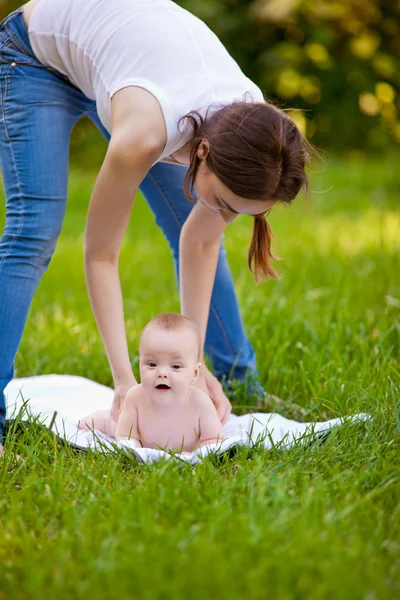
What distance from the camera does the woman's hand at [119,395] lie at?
218cm

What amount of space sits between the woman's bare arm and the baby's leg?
16 cm

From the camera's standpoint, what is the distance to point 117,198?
199cm

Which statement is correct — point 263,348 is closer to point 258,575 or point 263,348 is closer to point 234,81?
point 234,81

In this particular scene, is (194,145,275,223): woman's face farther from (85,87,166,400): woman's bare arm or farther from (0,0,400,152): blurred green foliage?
(0,0,400,152): blurred green foliage

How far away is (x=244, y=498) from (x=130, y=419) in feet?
1.80

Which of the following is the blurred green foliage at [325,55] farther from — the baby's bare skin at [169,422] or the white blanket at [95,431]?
the baby's bare skin at [169,422]

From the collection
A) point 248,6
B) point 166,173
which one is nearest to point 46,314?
point 166,173

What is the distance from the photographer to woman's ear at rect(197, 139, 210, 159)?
194 centimetres

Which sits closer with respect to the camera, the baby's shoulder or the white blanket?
the white blanket

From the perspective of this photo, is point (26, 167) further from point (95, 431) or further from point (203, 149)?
point (95, 431)

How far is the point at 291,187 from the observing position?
1998 mm

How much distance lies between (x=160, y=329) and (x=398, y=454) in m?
0.69

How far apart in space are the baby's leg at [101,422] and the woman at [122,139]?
8cm

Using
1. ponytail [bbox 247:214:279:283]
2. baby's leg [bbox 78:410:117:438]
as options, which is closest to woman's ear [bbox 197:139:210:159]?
ponytail [bbox 247:214:279:283]
